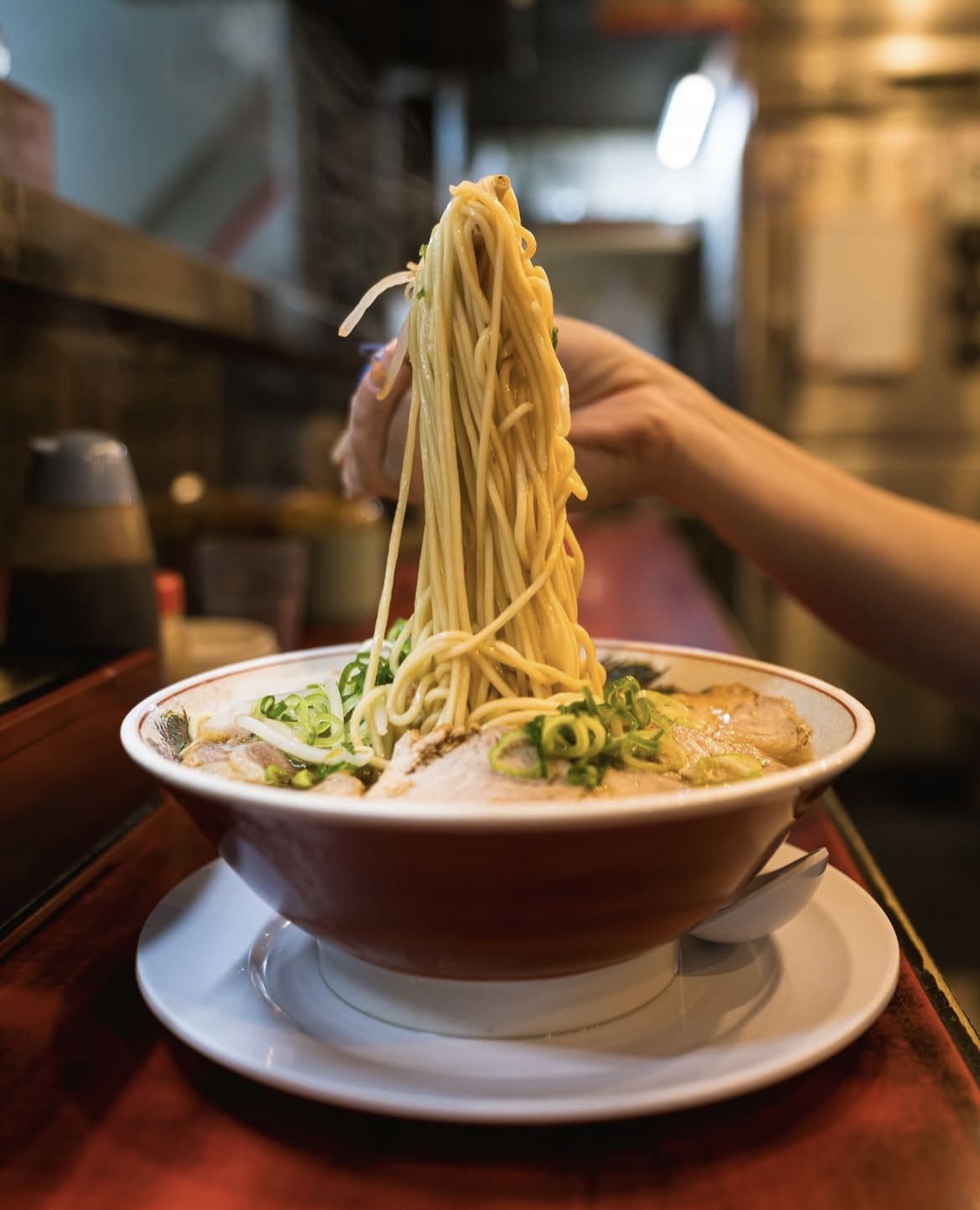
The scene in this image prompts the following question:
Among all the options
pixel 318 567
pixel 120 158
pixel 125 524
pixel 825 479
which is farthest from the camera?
pixel 120 158

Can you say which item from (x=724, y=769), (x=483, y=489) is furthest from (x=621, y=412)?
(x=724, y=769)

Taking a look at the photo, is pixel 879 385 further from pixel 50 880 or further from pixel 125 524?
pixel 50 880

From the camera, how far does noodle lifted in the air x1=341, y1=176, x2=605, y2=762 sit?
28.2 inches

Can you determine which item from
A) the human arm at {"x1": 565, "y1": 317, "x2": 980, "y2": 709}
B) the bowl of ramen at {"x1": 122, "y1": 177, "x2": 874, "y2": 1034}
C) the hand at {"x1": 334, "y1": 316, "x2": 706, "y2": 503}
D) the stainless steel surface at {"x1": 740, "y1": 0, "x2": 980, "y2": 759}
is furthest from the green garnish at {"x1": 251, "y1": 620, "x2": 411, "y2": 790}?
the stainless steel surface at {"x1": 740, "y1": 0, "x2": 980, "y2": 759}

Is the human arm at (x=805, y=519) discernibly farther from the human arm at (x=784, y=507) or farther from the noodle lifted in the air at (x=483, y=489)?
the noodle lifted in the air at (x=483, y=489)

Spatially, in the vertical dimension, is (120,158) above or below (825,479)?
above

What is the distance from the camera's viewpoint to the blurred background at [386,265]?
1.87m

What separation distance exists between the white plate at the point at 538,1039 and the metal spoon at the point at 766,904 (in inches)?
0.6

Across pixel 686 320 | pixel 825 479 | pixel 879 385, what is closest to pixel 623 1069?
pixel 825 479

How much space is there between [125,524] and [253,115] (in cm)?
249

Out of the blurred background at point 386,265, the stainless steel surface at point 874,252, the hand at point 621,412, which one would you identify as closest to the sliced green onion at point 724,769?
the hand at point 621,412

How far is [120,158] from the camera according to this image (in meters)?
2.25

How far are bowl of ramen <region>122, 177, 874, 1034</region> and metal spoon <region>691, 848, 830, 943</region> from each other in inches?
1.6

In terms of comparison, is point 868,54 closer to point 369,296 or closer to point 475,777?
point 369,296
